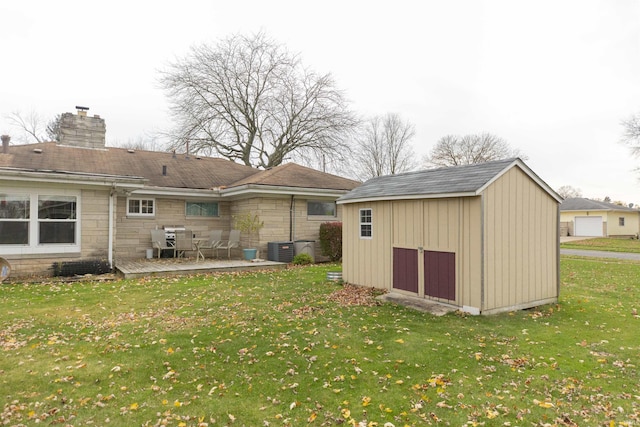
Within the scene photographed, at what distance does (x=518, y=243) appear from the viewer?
7.16 meters

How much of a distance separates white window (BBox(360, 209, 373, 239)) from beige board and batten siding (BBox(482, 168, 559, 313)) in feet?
10.0

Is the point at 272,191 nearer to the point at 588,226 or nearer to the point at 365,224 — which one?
the point at 365,224

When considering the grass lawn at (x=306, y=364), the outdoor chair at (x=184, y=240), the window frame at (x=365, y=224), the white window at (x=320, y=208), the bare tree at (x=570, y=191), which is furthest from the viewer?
the bare tree at (x=570, y=191)

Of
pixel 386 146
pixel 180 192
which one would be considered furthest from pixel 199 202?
pixel 386 146

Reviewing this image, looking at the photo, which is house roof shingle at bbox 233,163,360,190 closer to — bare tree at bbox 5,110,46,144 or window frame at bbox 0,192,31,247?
window frame at bbox 0,192,31,247

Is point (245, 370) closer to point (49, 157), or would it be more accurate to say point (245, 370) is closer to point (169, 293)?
point (169, 293)

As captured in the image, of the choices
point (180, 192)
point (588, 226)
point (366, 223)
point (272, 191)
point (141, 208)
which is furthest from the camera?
point (588, 226)

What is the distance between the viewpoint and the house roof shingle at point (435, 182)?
6.84m

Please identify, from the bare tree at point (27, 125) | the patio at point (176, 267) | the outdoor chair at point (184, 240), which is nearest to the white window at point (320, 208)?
the patio at point (176, 267)

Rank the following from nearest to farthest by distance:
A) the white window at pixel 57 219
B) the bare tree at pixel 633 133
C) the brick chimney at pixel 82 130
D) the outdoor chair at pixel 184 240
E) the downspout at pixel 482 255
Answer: the downspout at pixel 482 255 < the white window at pixel 57 219 < the outdoor chair at pixel 184 240 < the brick chimney at pixel 82 130 < the bare tree at pixel 633 133

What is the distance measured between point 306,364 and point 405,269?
4224mm

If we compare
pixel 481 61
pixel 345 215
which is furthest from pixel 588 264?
pixel 345 215

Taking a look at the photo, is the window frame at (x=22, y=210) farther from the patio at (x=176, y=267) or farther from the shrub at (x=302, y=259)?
the shrub at (x=302, y=259)

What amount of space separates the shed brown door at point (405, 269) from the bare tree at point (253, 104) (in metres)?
18.6
